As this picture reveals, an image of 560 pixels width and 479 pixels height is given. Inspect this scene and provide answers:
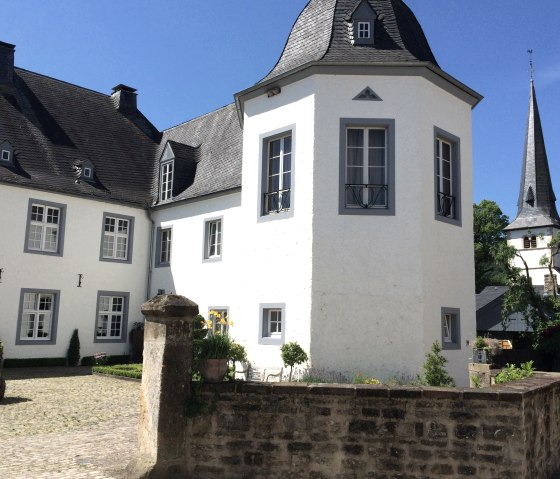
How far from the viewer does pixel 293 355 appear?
35.9 feet

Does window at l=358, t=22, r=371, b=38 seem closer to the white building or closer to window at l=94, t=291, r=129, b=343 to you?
the white building

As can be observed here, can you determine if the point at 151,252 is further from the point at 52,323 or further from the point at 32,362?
the point at 32,362

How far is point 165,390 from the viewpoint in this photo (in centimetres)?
586

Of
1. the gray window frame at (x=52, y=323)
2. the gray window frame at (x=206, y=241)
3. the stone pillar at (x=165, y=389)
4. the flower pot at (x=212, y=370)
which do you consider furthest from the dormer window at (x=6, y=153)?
the flower pot at (x=212, y=370)

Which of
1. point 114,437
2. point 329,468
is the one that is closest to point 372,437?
point 329,468

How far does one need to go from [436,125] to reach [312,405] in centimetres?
828

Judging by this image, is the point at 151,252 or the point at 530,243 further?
the point at 530,243

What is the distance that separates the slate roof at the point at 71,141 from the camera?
1912cm

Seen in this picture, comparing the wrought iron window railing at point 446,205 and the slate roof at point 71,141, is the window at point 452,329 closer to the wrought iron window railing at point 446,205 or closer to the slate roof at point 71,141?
the wrought iron window railing at point 446,205

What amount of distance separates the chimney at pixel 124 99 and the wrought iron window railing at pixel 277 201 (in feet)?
50.1

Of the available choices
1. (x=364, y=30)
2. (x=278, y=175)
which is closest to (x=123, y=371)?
(x=278, y=175)

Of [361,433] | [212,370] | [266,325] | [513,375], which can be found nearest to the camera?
[361,433]

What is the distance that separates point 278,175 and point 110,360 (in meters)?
11.2

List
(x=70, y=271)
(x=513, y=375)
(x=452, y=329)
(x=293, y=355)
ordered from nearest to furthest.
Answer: (x=513, y=375) → (x=293, y=355) → (x=452, y=329) → (x=70, y=271)
